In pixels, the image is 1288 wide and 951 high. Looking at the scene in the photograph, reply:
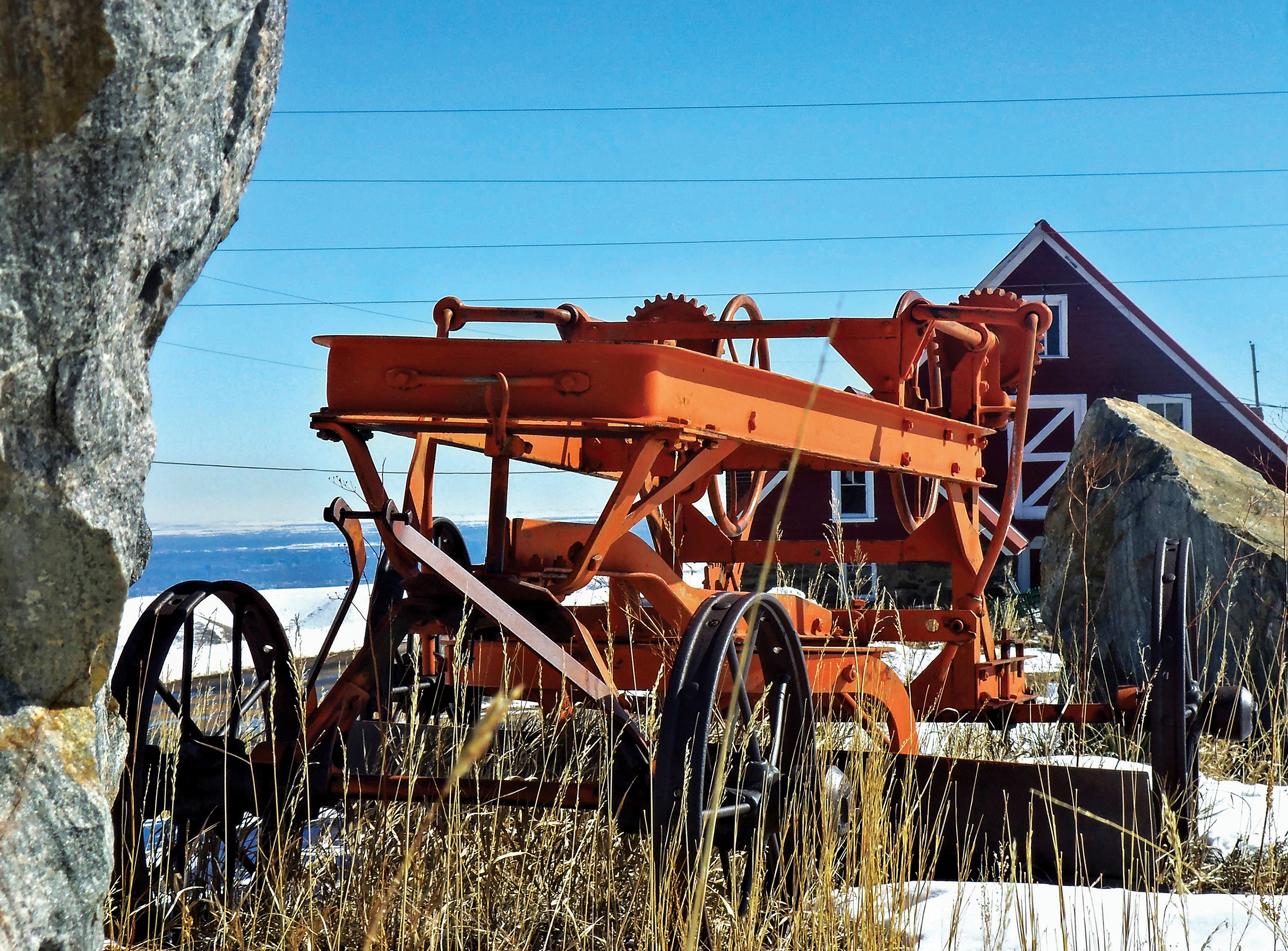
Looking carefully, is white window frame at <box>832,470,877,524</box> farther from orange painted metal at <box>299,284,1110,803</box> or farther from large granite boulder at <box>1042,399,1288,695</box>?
orange painted metal at <box>299,284,1110,803</box>

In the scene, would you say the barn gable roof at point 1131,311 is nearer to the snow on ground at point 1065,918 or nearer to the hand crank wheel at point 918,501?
the hand crank wheel at point 918,501

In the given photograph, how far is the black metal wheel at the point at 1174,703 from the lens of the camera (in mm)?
3922

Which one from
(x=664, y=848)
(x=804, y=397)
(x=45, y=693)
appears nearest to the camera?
(x=45, y=693)

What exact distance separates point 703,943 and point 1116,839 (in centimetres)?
178

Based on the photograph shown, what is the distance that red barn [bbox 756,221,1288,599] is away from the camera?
17594 millimetres

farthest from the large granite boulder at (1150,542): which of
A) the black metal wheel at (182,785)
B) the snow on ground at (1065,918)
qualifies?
the black metal wheel at (182,785)

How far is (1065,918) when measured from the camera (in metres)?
2.54

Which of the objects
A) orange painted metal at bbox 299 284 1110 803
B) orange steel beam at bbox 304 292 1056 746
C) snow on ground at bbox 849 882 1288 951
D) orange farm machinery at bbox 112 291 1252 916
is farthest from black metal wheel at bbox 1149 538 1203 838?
orange steel beam at bbox 304 292 1056 746

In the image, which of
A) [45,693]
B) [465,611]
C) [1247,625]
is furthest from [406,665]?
[1247,625]

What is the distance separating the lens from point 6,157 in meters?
1.86

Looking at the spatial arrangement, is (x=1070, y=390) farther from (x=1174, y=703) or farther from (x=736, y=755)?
(x=736, y=755)

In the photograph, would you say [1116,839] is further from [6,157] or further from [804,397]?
[6,157]

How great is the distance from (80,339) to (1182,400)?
18230 mm

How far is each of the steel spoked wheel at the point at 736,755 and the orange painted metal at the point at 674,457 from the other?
0.22 meters
